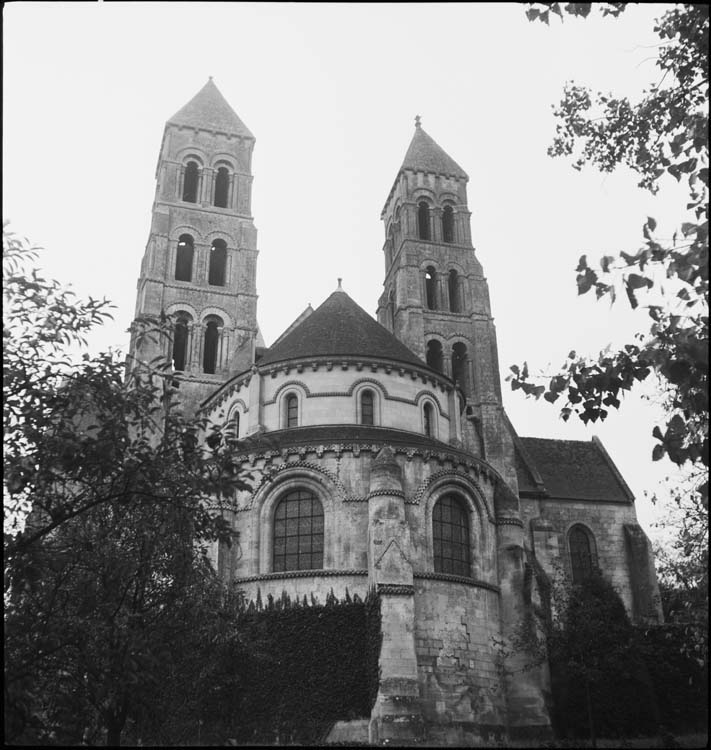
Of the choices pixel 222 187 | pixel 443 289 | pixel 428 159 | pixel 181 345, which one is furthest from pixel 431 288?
pixel 181 345

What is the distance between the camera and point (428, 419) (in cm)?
3347

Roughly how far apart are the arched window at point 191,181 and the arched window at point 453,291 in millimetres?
15488

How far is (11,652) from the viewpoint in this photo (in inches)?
464

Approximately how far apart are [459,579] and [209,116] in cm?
3380

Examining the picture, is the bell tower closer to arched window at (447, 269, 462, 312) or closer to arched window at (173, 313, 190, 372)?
arched window at (447, 269, 462, 312)

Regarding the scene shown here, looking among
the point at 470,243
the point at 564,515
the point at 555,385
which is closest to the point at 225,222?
the point at 470,243

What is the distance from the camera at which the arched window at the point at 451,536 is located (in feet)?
91.9

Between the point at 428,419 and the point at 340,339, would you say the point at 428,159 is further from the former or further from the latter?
the point at 428,419

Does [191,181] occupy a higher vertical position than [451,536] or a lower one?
higher

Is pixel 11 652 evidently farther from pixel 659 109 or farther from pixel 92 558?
pixel 659 109

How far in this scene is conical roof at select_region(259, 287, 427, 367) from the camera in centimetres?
3281

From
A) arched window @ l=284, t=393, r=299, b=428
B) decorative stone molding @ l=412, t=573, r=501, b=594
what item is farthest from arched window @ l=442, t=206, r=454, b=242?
decorative stone molding @ l=412, t=573, r=501, b=594

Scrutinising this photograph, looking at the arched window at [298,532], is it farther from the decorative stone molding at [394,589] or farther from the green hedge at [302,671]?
the decorative stone molding at [394,589]

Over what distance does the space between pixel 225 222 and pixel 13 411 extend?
3610cm
